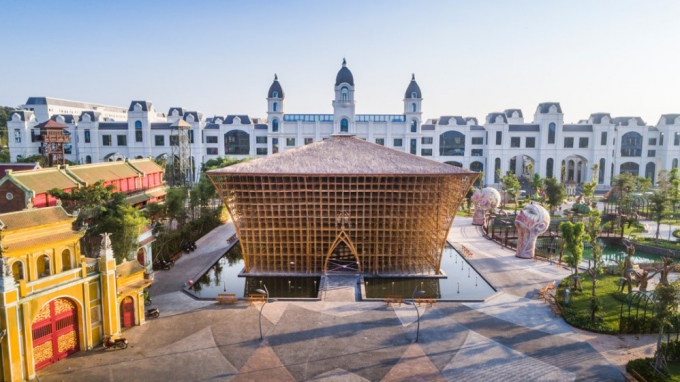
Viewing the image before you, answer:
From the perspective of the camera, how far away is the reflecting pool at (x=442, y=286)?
2762 cm

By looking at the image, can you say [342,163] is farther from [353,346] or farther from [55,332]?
[55,332]

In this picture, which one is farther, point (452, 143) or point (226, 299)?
point (452, 143)

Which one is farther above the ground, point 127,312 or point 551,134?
point 551,134

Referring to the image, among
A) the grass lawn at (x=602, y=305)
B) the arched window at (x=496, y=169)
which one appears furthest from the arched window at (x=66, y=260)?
the arched window at (x=496, y=169)

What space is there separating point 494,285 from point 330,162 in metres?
12.6

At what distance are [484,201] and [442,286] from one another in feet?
66.2

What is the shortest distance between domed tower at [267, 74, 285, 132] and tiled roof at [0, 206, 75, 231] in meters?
57.2

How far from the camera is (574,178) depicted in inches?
3221

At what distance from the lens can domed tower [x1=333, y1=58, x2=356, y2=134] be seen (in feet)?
231

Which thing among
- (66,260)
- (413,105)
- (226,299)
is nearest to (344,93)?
(413,105)

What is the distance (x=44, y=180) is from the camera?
105 ft

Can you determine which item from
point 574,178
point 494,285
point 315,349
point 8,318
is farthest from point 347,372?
point 574,178

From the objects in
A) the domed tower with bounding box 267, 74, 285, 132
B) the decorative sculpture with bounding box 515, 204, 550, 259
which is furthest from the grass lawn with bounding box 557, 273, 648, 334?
the domed tower with bounding box 267, 74, 285, 132

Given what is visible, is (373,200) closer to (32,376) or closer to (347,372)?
(347,372)
